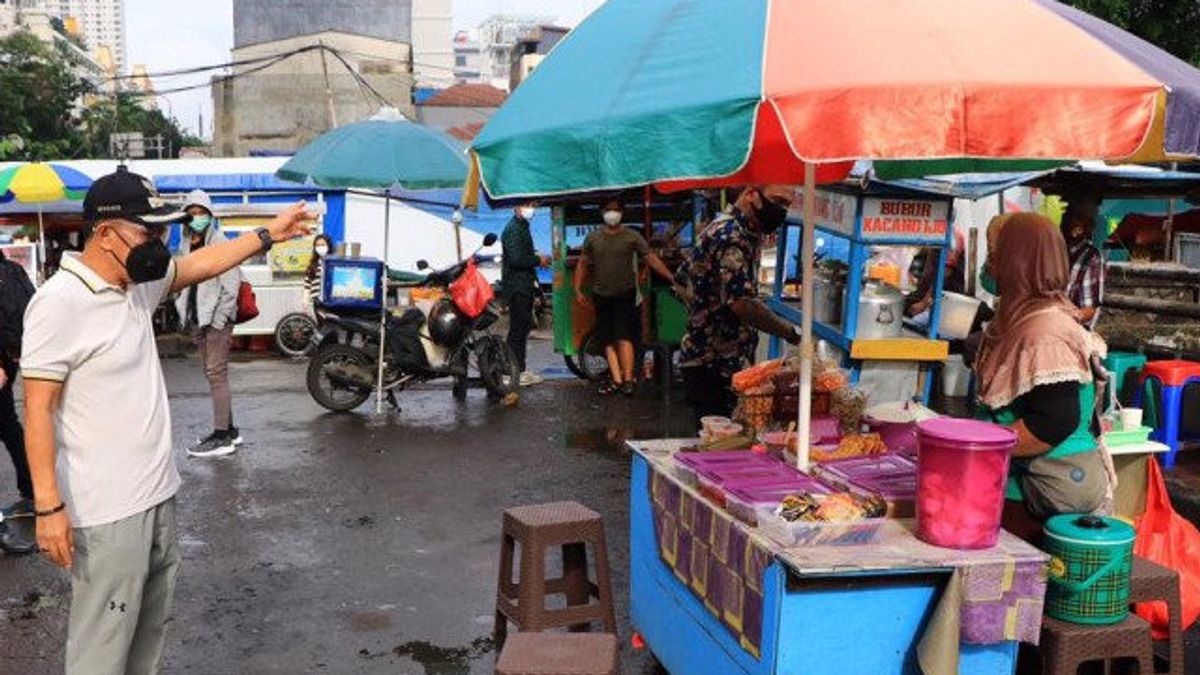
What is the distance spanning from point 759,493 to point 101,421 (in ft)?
7.10

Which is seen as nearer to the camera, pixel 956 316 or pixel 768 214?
pixel 768 214

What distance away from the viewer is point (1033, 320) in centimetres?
379

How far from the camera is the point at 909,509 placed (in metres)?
3.82

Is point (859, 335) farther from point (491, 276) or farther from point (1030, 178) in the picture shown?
point (491, 276)

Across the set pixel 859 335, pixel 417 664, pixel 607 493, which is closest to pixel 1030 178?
pixel 859 335

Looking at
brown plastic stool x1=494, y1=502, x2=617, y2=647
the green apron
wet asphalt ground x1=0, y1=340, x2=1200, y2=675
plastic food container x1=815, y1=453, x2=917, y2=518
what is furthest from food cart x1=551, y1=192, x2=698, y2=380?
the green apron

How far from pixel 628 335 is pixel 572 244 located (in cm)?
154

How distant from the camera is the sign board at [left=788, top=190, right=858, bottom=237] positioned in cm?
774

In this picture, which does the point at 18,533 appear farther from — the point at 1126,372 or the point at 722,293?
the point at 1126,372

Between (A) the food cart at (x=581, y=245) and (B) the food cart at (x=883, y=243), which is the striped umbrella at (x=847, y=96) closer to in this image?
(B) the food cart at (x=883, y=243)

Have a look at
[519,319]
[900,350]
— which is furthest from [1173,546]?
[519,319]

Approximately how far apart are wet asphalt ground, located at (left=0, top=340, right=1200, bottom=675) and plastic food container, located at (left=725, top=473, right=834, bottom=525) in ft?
4.67

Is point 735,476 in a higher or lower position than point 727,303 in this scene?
lower

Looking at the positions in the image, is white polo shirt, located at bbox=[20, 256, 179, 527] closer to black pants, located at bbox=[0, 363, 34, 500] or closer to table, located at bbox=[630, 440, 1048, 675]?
table, located at bbox=[630, 440, 1048, 675]
